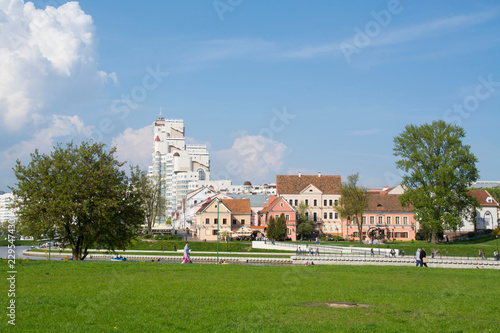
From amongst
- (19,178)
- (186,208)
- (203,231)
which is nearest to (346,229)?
(203,231)

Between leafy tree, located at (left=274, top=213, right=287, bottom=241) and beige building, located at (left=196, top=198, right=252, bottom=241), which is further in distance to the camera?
beige building, located at (left=196, top=198, right=252, bottom=241)

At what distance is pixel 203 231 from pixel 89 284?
79242 mm

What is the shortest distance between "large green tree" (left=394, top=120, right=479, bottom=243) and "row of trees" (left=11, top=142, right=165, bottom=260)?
47.3 metres

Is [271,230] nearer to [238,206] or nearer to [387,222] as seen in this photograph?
[238,206]

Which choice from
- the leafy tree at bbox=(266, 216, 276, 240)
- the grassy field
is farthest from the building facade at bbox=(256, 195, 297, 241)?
the grassy field

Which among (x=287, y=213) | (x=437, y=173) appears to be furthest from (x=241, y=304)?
(x=287, y=213)

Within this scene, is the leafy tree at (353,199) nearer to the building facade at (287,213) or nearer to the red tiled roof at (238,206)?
the building facade at (287,213)

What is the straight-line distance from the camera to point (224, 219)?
327 ft

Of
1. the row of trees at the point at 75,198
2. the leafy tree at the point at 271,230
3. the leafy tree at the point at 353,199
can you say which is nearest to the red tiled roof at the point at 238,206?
the leafy tree at the point at 271,230

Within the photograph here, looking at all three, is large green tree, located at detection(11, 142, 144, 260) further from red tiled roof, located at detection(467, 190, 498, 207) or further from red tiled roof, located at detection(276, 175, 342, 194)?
red tiled roof, located at detection(467, 190, 498, 207)

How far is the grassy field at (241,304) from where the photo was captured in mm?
12094

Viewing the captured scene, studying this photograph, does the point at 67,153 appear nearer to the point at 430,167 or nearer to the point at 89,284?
the point at 89,284

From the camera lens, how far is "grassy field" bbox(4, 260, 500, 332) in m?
12.1

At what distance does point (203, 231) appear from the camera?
96875 millimetres
